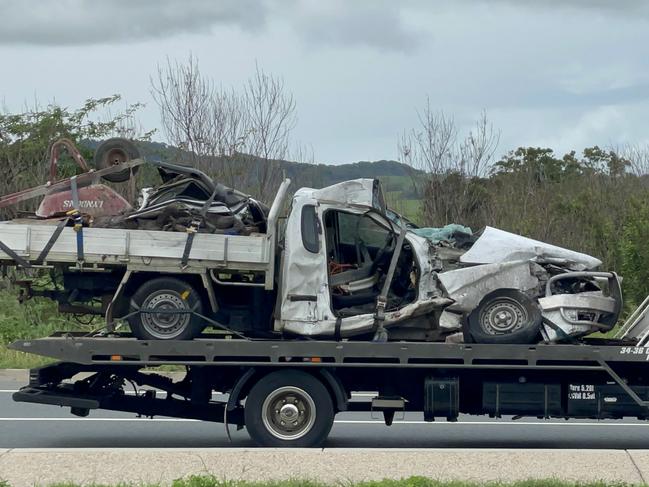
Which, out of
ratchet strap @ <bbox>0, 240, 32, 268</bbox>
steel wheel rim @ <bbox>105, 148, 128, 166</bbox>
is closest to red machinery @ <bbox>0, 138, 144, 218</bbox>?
steel wheel rim @ <bbox>105, 148, 128, 166</bbox>

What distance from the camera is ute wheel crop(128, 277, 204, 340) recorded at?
10.6 m

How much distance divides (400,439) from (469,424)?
1351 millimetres

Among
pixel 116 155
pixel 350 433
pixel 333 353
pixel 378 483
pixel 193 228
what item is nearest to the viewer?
pixel 378 483

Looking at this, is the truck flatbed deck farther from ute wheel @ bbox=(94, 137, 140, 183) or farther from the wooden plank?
ute wheel @ bbox=(94, 137, 140, 183)

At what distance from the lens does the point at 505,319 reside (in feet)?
34.8

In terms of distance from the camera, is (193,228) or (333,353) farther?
(193,228)

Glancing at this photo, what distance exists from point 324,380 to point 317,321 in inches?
21.1

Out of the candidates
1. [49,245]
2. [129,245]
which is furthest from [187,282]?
A: [49,245]

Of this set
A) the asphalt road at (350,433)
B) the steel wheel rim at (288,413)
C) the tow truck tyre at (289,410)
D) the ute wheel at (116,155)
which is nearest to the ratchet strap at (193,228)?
the ute wheel at (116,155)

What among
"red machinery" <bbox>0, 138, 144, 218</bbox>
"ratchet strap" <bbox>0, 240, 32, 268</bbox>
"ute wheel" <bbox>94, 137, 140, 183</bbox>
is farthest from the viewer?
"ute wheel" <bbox>94, 137, 140, 183</bbox>

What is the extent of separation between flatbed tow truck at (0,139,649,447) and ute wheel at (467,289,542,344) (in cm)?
1

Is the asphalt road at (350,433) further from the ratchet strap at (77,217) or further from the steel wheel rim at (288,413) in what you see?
the ratchet strap at (77,217)

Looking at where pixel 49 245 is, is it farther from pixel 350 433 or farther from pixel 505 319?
pixel 505 319

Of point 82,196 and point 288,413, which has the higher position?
point 82,196
